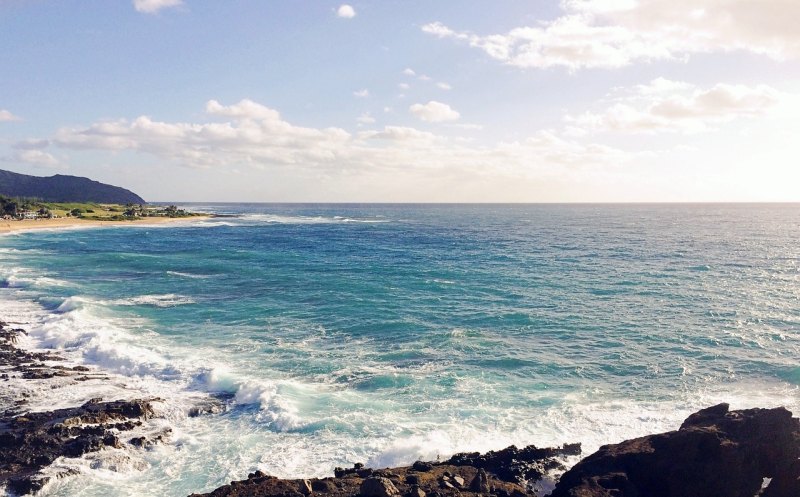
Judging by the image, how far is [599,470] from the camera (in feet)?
52.4

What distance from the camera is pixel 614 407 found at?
78.3ft

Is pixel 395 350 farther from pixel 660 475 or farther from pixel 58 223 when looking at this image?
pixel 58 223

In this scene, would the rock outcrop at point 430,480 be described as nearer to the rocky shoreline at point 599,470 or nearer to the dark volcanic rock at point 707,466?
the rocky shoreline at point 599,470

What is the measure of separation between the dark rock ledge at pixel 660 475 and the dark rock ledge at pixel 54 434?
687 centimetres

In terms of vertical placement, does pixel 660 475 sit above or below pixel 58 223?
below

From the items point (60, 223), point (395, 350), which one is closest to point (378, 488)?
point (395, 350)

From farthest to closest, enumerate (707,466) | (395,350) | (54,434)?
(395,350), (54,434), (707,466)

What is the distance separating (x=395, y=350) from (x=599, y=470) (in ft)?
57.9

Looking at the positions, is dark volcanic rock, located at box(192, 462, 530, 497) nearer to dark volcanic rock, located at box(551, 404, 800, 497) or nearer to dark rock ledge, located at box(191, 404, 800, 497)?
dark rock ledge, located at box(191, 404, 800, 497)

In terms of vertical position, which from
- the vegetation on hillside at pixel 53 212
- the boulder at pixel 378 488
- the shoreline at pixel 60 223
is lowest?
the boulder at pixel 378 488

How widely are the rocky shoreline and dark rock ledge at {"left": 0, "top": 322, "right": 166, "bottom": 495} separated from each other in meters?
0.06

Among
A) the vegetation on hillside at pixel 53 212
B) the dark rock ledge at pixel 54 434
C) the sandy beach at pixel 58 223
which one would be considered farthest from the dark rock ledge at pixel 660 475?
the vegetation on hillside at pixel 53 212

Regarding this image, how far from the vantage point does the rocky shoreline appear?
601 inches

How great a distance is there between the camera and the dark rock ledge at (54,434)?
58.0ft
